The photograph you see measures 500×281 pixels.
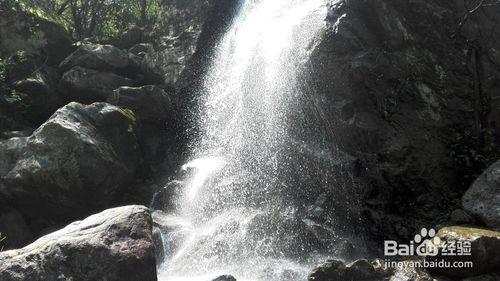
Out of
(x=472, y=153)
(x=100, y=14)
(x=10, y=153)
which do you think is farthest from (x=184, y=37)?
(x=472, y=153)

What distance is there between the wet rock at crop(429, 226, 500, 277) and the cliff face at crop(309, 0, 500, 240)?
2.73 metres

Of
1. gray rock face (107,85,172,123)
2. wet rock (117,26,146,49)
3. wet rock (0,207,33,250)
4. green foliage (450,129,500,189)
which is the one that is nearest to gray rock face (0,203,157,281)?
wet rock (0,207,33,250)

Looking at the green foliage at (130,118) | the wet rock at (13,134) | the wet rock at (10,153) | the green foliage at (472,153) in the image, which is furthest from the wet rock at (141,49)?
the green foliage at (472,153)

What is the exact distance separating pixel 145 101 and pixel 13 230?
19.9 ft

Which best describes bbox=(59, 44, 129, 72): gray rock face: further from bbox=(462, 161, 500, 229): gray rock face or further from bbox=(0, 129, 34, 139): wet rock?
bbox=(462, 161, 500, 229): gray rock face

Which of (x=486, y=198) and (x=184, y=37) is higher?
(x=184, y=37)

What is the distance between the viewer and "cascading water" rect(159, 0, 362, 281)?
37.1 feet

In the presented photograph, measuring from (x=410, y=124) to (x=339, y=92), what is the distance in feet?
7.57

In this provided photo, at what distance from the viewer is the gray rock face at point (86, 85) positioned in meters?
16.4

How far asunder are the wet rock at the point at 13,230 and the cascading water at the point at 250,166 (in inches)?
165

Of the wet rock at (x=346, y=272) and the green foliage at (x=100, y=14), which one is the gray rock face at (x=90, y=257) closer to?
the wet rock at (x=346, y=272)

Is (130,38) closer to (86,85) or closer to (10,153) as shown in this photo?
(86,85)

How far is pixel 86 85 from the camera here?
54.2 ft

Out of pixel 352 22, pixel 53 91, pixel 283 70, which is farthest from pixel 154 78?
pixel 352 22
